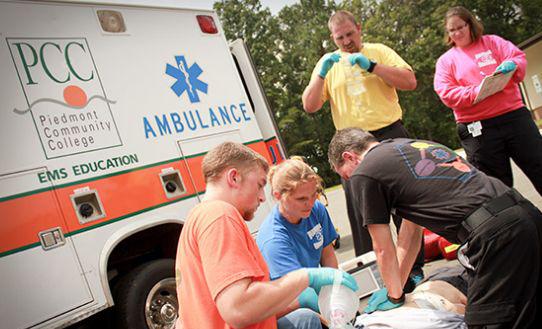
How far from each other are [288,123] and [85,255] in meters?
33.6

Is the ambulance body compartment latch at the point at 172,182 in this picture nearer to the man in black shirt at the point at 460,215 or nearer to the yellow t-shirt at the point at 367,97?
the yellow t-shirt at the point at 367,97

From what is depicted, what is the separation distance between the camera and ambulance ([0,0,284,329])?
301 cm

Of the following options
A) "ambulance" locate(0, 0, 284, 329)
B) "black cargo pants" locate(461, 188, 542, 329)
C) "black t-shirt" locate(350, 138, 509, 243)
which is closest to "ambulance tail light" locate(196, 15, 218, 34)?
"ambulance" locate(0, 0, 284, 329)

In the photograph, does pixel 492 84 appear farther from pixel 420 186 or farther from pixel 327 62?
pixel 420 186

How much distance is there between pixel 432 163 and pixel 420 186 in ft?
0.43

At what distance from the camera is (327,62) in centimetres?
387

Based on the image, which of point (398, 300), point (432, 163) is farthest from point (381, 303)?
point (432, 163)

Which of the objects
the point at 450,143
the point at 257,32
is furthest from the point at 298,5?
the point at 450,143

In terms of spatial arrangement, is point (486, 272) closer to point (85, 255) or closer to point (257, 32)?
point (85, 255)

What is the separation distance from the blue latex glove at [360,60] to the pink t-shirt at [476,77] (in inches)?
29.0

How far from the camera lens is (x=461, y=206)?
2295 mm

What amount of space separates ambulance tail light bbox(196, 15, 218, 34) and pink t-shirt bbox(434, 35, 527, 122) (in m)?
1.98

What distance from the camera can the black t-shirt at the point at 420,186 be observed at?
2324mm

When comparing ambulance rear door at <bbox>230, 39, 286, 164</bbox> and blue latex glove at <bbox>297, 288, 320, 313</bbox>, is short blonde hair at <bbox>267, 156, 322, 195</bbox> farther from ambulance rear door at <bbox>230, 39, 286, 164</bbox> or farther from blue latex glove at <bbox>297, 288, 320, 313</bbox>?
ambulance rear door at <bbox>230, 39, 286, 164</bbox>
